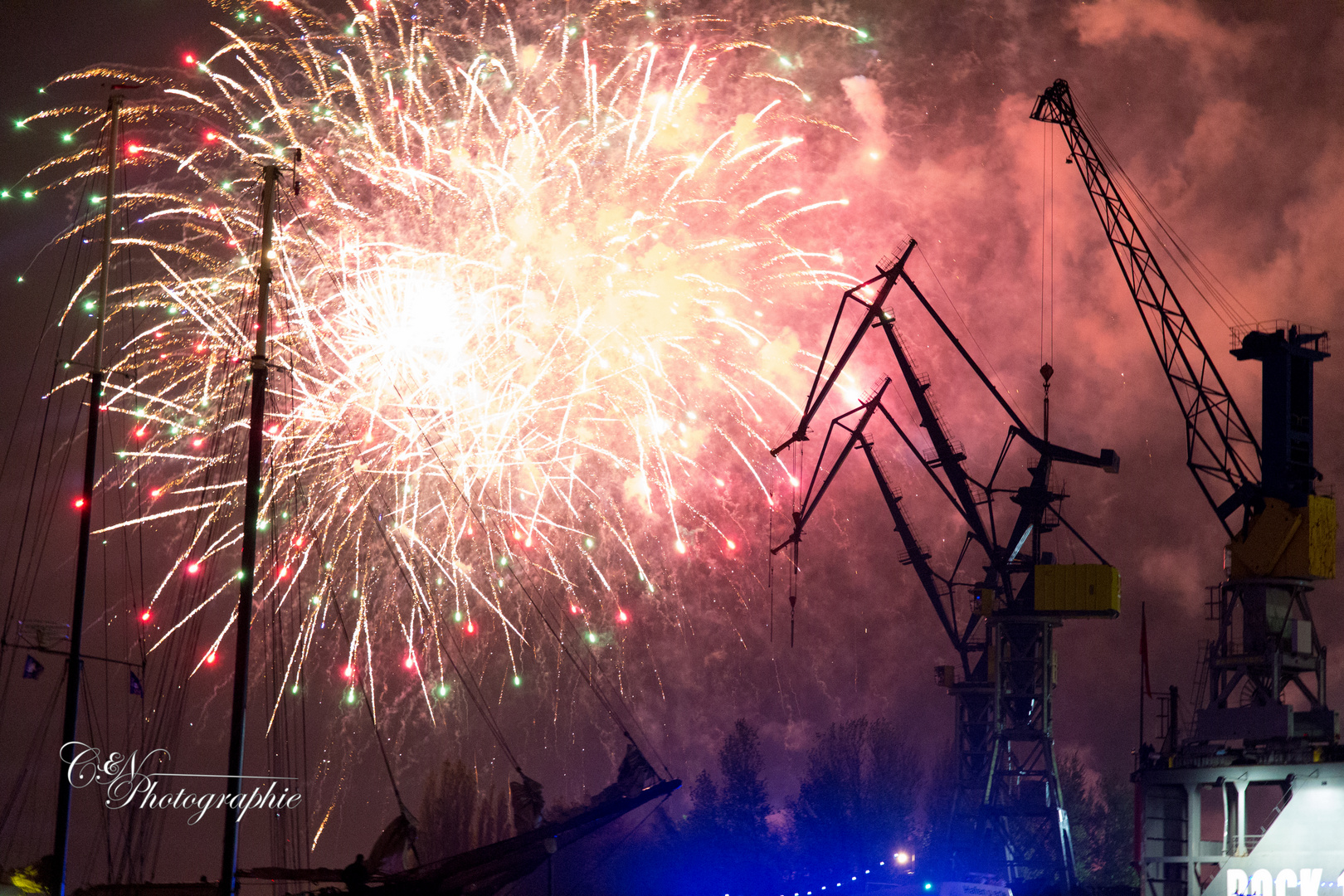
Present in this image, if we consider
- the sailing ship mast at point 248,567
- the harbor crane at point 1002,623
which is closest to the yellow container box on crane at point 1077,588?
the harbor crane at point 1002,623

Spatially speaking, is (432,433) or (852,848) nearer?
(432,433)

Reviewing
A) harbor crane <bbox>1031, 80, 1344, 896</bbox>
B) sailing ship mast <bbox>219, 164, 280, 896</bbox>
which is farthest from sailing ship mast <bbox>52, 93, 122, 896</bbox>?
harbor crane <bbox>1031, 80, 1344, 896</bbox>

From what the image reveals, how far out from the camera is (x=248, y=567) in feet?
112

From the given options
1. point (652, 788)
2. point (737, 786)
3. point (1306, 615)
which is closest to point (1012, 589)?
point (1306, 615)

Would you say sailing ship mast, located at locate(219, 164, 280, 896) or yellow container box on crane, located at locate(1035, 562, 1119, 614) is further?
yellow container box on crane, located at locate(1035, 562, 1119, 614)

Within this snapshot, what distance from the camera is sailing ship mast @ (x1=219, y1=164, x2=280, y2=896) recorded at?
3262 cm

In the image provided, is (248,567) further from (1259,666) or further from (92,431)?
(1259,666)

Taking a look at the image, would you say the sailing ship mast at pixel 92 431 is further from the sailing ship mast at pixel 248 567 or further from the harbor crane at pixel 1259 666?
the harbor crane at pixel 1259 666

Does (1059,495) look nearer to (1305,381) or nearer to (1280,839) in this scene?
(1305,381)

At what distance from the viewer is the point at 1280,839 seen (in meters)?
55.1

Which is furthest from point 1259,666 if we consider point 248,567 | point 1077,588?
point 248,567

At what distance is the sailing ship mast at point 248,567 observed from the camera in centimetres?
3262

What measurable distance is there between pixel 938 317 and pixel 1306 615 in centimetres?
2511

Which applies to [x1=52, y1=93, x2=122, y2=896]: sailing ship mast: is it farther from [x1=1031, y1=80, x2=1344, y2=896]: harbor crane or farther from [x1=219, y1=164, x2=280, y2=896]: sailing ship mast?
[x1=1031, y1=80, x2=1344, y2=896]: harbor crane
